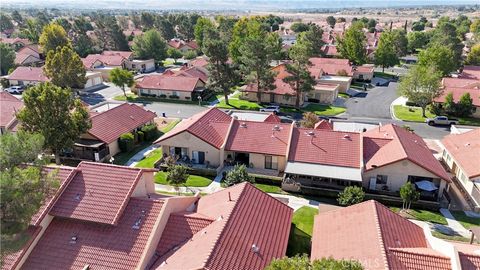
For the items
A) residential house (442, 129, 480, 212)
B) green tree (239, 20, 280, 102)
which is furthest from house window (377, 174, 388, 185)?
green tree (239, 20, 280, 102)

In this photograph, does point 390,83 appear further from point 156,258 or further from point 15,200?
point 15,200

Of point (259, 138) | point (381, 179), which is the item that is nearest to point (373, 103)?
point (381, 179)

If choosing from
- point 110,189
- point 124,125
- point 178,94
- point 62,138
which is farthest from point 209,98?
point 110,189

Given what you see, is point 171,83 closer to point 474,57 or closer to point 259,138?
point 259,138

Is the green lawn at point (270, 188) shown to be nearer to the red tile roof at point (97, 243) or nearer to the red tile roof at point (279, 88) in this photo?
the red tile roof at point (97, 243)

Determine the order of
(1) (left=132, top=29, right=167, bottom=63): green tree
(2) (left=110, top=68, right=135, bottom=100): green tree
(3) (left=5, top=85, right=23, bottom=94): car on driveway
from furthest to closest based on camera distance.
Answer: (1) (left=132, top=29, right=167, bottom=63): green tree, (3) (left=5, top=85, right=23, bottom=94): car on driveway, (2) (left=110, top=68, right=135, bottom=100): green tree

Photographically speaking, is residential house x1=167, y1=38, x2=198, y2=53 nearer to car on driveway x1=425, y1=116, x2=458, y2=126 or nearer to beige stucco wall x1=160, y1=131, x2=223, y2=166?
car on driveway x1=425, y1=116, x2=458, y2=126

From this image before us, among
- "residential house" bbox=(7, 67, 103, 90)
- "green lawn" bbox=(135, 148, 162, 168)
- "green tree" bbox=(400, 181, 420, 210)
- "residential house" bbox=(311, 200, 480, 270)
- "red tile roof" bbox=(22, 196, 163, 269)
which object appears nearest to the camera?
"residential house" bbox=(311, 200, 480, 270)
